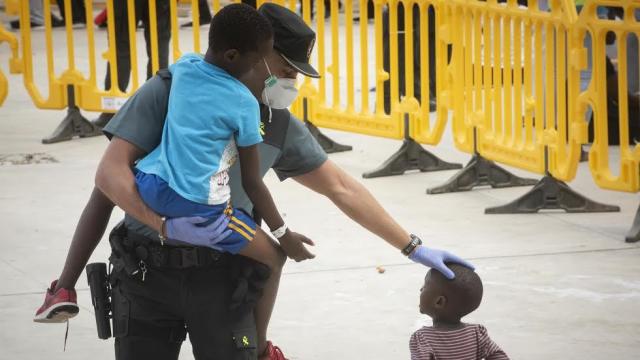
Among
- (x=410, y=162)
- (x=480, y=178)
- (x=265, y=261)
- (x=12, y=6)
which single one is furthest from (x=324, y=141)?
(x=265, y=261)

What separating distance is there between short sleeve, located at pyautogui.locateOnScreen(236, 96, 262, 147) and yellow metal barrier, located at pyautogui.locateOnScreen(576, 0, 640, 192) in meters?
3.95

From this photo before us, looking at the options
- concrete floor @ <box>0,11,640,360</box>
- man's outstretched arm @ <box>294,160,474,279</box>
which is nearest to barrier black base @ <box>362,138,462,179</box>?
concrete floor @ <box>0,11,640,360</box>

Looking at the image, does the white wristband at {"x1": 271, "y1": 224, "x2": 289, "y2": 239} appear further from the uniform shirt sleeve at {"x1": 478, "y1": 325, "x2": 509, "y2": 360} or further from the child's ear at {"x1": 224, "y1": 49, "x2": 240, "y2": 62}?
the uniform shirt sleeve at {"x1": 478, "y1": 325, "x2": 509, "y2": 360}

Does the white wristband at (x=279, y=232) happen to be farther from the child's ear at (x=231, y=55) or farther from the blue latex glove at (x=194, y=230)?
the child's ear at (x=231, y=55)

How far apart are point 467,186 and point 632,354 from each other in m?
3.46

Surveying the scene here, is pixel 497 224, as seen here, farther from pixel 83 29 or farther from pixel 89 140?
pixel 83 29

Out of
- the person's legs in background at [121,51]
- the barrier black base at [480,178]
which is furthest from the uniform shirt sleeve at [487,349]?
the person's legs in background at [121,51]

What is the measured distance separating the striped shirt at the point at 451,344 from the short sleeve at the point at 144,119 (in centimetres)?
98

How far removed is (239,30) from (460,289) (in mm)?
1003

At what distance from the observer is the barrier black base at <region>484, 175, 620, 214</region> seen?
26.4 feet

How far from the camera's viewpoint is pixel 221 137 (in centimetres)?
371

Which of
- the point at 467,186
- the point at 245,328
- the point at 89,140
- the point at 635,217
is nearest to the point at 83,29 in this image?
the point at 89,140

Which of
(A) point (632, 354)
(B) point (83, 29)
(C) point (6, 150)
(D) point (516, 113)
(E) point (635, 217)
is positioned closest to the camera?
(A) point (632, 354)

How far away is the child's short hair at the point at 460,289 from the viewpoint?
395 cm
